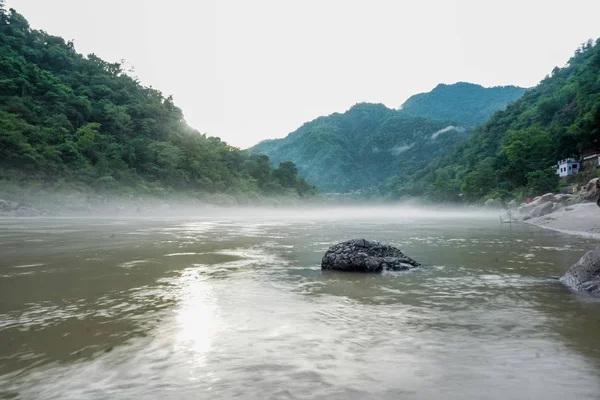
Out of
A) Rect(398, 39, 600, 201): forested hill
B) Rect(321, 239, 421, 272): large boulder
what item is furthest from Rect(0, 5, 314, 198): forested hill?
Rect(398, 39, 600, 201): forested hill

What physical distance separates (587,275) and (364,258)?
4.53 metres

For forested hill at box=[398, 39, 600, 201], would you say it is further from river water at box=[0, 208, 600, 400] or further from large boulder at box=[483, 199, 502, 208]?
river water at box=[0, 208, 600, 400]

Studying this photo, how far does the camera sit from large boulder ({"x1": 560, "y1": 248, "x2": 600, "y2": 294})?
7250 millimetres

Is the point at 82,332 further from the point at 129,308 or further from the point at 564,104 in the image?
the point at 564,104

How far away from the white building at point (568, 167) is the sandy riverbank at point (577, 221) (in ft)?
141

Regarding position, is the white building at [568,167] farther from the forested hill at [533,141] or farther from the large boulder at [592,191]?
the large boulder at [592,191]

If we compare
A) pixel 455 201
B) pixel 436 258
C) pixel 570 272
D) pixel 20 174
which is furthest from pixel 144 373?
pixel 455 201

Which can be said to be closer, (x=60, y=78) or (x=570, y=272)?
(x=570, y=272)

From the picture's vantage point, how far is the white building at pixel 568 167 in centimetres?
6444

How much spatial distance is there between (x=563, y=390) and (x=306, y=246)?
12.7m

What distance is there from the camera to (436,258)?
1210cm

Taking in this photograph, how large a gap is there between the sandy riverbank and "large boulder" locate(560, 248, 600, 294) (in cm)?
1447

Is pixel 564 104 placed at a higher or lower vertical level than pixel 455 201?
higher

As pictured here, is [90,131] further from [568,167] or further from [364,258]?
[568,167]
